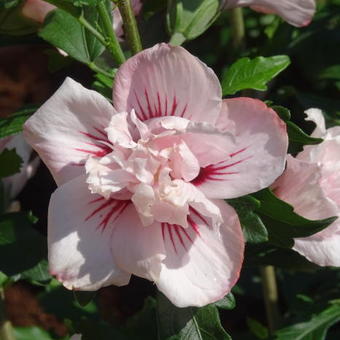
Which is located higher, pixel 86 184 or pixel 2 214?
pixel 86 184

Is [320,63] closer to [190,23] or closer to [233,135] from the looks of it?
[190,23]

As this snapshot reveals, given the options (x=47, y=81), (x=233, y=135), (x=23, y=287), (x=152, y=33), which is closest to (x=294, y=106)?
(x=152, y=33)

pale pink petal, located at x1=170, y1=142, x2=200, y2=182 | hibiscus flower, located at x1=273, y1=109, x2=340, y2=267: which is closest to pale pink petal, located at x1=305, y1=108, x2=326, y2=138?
hibiscus flower, located at x1=273, y1=109, x2=340, y2=267

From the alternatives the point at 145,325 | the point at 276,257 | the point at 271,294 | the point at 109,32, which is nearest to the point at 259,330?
the point at 271,294

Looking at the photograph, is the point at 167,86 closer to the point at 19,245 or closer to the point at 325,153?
the point at 325,153

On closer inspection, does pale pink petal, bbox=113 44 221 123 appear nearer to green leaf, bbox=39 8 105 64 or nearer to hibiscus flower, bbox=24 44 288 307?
hibiscus flower, bbox=24 44 288 307
